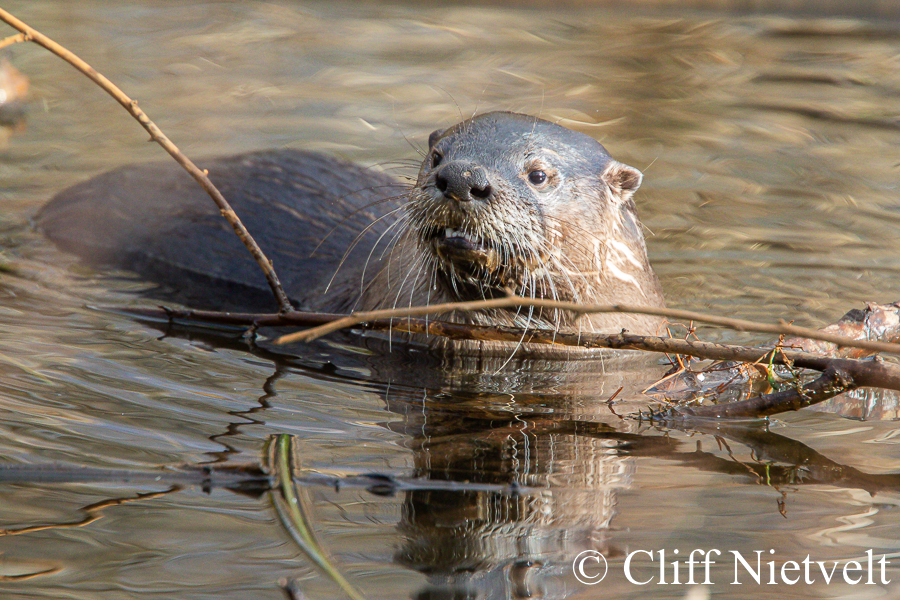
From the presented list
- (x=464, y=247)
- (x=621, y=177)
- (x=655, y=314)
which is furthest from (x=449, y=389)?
(x=655, y=314)

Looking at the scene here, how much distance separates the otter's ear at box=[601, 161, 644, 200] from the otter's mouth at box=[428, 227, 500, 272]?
61 centimetres

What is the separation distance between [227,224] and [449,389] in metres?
1.52

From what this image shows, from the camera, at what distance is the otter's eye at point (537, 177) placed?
288 centimetres

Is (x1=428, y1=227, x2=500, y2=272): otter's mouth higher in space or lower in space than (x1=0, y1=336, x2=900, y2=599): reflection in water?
higher

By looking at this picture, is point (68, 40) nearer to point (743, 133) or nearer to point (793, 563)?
point (743, 133)

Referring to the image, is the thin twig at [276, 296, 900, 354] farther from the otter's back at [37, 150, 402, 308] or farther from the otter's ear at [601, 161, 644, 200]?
the otter's back at [37, 150, 402, 308]

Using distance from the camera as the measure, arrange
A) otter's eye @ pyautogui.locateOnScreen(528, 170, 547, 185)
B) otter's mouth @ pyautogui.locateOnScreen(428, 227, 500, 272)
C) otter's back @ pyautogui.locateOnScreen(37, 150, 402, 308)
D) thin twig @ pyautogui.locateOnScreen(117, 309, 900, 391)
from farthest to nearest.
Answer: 1. otter's back @ pyautogui.locateOnScreen(37, 150, 402, 308)
2. otter's eye @ pyautogui.locateOnScreen(528, 170, 547, 185)
3. otter's mouth @ pyautogui.locateOnScreen(428, 227, 500, 272)
4. thin twig @ pyautogui.locateOnScreen(117, 309, 900, 391)

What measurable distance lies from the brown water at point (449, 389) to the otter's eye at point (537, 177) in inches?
22.7

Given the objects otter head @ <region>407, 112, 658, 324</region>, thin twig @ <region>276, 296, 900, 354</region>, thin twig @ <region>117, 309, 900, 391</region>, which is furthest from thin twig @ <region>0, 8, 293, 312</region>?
thin twig @ <region>276, 296, 900, 354</region>

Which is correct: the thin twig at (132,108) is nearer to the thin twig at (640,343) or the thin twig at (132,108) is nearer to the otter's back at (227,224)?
the thin twig at (640,343)

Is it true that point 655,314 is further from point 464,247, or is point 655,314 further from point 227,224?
point 227,224

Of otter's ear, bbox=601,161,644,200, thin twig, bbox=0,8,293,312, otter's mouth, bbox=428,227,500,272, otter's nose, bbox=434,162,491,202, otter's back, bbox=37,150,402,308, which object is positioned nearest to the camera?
thin twig, bbox=0,8,293,312

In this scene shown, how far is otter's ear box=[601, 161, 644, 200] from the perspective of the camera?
314 centimetres

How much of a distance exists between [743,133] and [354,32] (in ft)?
10.9
